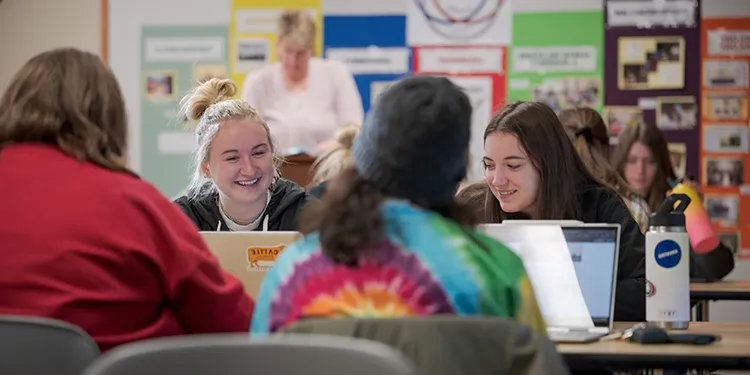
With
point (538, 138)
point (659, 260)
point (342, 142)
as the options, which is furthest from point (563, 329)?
point (342, 142)

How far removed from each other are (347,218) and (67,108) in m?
0.77

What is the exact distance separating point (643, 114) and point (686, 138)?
283mm

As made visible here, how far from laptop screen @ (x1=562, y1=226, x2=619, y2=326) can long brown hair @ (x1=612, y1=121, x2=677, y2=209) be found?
301 cm

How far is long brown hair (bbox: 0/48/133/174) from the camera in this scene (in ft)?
7.41

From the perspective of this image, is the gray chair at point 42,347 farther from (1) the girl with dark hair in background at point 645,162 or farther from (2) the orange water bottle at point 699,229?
(1) the girl with dark hair in background at point 645,162

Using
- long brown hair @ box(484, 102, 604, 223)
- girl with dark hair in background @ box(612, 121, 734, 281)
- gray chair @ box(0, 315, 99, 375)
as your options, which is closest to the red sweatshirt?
gray chair @ box(0, 315, 99, 375)

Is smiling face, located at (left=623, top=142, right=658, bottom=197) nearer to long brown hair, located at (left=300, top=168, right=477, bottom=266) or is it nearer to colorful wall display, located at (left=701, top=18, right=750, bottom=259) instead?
colorful wall display, located at (left=701, top=18, right=750, bottom=259)

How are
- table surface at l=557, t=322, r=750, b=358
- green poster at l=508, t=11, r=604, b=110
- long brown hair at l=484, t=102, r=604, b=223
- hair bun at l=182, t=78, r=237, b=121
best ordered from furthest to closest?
green poster at l=508, t=11, r=604, b=110, hair bun at l=182, t=78, r=237, b=121, long brown hair at l=484, t=102, r=604, b=223, table surface at l=557, t=322, r=750, b=358

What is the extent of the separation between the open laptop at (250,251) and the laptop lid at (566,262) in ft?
1.70

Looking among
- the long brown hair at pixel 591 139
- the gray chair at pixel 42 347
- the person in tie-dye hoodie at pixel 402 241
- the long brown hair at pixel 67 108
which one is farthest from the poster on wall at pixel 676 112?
the gray chair at pixel 42 347

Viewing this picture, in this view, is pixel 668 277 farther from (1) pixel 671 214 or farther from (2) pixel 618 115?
(2) pixel 618 115

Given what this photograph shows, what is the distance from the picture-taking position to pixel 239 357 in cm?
134

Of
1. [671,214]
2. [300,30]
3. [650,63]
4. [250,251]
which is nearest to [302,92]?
[300,30]

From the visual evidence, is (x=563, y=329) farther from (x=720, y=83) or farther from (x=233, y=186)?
(x=720, y=83)
